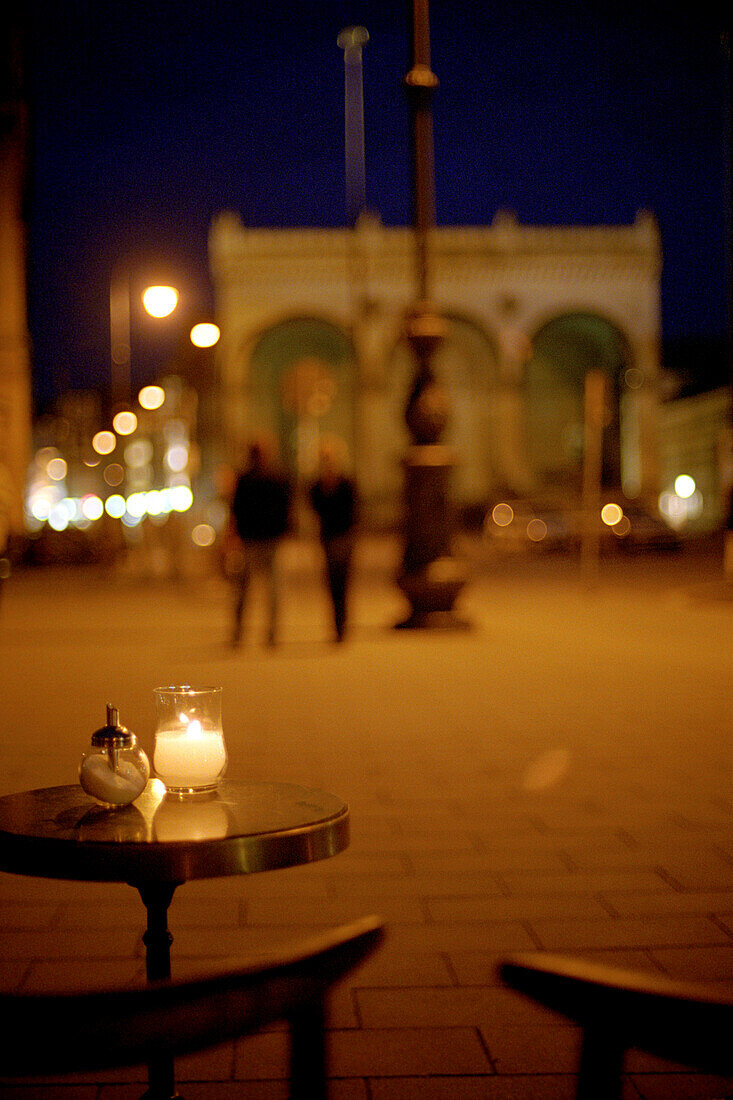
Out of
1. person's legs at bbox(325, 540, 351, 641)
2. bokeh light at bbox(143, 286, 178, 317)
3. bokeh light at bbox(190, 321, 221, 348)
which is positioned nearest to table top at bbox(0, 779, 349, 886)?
person's legs at bbox(325, 540, 351, 641)

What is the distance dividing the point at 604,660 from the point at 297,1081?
355 inches

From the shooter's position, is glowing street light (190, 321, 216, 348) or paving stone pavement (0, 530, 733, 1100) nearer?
paving stone pavement (0, 530, 733, 1100)

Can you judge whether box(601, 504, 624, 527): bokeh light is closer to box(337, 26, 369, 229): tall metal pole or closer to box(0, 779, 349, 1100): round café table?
box(337, 26, 369, 229): tall metal pole

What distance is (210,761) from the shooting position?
2674mm

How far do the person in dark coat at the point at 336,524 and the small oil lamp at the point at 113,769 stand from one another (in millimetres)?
9099

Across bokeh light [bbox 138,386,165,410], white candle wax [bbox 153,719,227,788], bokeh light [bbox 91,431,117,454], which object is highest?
bokeh light [bbox 91,431,117,454]

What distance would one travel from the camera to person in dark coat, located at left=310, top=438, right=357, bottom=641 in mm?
11703

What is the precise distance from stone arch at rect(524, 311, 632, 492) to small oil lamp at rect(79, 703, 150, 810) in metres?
56.6

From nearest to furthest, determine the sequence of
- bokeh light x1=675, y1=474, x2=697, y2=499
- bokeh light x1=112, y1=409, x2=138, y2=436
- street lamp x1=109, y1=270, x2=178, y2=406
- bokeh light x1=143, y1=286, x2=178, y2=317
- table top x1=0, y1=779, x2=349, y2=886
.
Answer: table top x1=0, y1=779, x2=349, y2=886 < bokeh light x1=143, y1=286, x2=178, y2=317 < bokeh light x1=112, y1=409, x2=138, y2=436 < street lamp x1=109, y1=270, x2=178, y2=406 < bokeh light x1=675, y1=474, x2=697, y2=499

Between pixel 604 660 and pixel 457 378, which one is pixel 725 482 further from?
pixel 457 378

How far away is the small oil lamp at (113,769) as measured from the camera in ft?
8.12

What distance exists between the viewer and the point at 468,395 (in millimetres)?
57594

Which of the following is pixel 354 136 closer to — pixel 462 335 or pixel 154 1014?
pixel 462 335

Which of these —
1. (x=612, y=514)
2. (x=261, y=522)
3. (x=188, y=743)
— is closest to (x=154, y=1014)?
(x=188, y=743)
